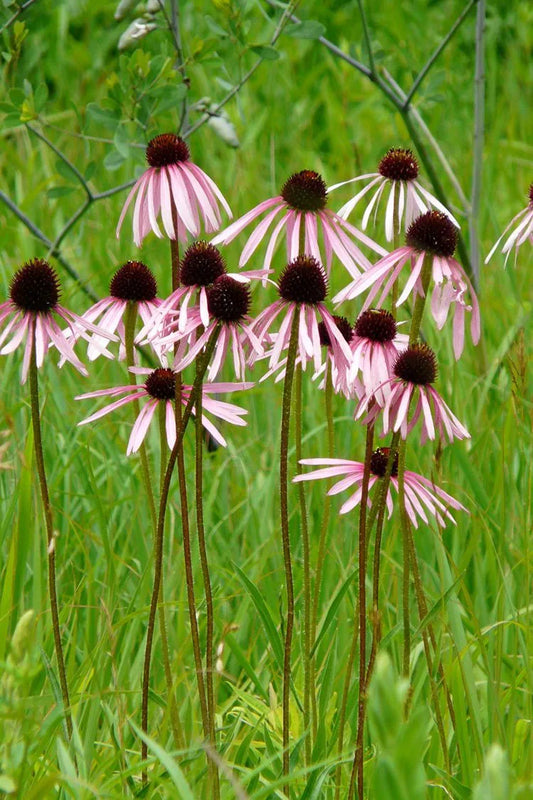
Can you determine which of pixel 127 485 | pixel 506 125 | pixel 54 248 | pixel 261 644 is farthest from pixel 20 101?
pixel 506 125

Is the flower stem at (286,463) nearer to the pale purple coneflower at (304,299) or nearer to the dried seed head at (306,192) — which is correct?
the pale purple coneflower at (304,299)

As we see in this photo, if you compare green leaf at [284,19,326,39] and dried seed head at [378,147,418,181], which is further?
green leaf at [284,19,326,39]

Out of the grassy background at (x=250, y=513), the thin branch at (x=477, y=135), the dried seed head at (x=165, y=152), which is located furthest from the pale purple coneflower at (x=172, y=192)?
the thin branch at (x=477, y=135)

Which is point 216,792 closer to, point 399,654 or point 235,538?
point 399,654

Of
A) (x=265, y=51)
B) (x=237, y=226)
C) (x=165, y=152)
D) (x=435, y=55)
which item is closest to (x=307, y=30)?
(x=265, y=51)

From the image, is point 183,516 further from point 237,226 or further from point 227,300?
point 237,226

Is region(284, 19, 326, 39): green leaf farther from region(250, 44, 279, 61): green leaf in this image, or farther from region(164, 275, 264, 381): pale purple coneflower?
region(164, 275, 264, 381): pale purple coneflower

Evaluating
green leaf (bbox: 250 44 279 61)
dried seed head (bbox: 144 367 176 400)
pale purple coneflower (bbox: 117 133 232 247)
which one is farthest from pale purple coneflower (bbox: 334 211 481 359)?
green leaf (bbox: 250 44 279 61)
